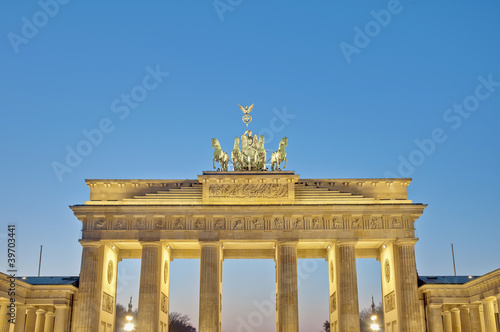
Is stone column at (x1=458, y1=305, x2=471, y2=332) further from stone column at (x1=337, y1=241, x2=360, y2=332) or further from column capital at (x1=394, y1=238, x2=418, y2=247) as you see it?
stone column at (x1=337, y1=241, x2=360, y2=332)

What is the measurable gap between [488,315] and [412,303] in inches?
242

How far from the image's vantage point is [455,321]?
53625 mm

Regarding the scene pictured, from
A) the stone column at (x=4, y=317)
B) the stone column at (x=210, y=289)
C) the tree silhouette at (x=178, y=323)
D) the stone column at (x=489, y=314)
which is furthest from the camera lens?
the tree silhouette at (x=178, y=323)

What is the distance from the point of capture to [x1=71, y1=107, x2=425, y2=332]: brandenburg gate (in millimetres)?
49688

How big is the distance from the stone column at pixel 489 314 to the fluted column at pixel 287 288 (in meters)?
15.2

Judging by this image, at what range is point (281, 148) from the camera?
54625 millimetres

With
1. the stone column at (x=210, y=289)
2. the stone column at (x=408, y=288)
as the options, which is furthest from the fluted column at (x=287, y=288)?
the stone column at (x=408, y=288)

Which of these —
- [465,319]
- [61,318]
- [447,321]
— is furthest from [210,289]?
[465,319]

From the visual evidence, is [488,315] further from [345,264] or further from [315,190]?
[315,190]

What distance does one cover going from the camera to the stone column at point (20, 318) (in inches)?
1898

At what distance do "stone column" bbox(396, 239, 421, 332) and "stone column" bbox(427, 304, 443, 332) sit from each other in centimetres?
141

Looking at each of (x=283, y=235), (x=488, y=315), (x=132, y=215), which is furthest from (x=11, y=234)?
(x=488, y=315)

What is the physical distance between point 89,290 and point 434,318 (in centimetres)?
2988

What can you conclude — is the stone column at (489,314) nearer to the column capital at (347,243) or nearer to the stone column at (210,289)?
the column capital at (347,243)
